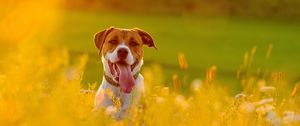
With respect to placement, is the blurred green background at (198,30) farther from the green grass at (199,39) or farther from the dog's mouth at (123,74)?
the dog's mouth at (123,74)

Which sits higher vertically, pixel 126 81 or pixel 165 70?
pixel 165 70

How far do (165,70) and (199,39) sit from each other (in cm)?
1068

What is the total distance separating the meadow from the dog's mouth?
22cm

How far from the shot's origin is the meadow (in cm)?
384

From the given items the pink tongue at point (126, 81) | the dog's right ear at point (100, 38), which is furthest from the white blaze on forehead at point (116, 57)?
the dog's right ear at point (100, 38)

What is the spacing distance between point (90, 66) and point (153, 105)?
1696cm

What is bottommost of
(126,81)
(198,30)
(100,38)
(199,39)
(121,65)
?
(126,81)

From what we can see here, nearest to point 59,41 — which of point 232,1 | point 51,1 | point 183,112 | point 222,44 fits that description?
point 222,44

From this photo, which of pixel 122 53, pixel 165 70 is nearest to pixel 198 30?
pixel 165 70

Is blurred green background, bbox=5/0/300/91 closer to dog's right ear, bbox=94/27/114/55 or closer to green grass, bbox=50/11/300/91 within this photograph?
green grass, bbox=50/11/300/91

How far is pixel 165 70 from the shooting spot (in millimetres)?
22188

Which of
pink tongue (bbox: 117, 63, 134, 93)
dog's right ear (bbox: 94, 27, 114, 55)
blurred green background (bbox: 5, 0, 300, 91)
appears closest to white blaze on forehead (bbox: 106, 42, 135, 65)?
pink tongue (bbox: 117, 63, 134, 93)

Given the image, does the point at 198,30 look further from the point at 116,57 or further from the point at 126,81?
the point at 126,81

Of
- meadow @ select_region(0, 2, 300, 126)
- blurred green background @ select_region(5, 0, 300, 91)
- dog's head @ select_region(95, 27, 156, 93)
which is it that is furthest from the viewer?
blurred green background @ select_region(5, 0, 300, 91)
